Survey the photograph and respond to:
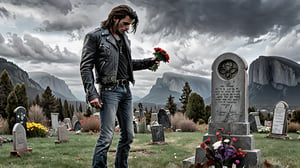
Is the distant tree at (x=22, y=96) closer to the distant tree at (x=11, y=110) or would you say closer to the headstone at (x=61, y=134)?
the distant tree at (x=11, y=110)

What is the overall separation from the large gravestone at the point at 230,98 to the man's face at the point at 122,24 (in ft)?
9.92


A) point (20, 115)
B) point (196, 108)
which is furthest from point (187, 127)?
point (20, 115)

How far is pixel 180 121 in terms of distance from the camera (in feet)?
56.3

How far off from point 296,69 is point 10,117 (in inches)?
6738

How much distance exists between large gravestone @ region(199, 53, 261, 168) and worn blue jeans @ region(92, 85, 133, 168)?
277cm

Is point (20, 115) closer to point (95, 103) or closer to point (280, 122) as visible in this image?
point (95, 103)

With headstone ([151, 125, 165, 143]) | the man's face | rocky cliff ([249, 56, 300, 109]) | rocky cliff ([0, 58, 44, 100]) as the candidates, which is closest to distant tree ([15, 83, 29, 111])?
headstone ([151, 125, 165, 143])

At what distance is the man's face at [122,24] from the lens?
3.29 meters

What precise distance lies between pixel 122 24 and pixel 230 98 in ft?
10.8

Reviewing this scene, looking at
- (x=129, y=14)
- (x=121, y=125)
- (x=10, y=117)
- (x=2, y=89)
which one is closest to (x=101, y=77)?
(x=121, y=125)

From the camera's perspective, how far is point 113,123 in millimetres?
3094

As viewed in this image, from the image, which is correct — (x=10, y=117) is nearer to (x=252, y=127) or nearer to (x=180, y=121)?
(x=180, y=121)

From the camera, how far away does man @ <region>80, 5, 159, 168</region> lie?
301 cm

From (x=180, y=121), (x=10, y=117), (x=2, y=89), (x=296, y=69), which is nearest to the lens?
(x=10, y=117)
